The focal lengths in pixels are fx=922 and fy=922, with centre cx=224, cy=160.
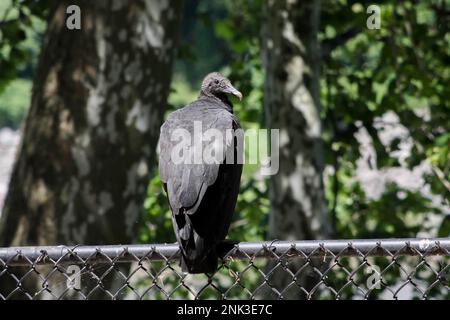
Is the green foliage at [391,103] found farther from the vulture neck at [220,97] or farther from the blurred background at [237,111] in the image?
the vulture neck at [220,97]

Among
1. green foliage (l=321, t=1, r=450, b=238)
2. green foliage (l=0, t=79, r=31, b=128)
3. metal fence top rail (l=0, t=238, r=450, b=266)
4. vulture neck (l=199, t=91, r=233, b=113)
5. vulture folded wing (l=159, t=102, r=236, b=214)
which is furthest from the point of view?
green foliage (l=0, t=79, r=31, b=128)

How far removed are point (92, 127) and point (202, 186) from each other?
1744 millimetres

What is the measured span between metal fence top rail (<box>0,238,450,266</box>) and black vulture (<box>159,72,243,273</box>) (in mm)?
223

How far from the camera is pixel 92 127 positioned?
495 cm

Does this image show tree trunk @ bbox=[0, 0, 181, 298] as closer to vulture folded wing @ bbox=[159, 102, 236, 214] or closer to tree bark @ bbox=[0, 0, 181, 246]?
tree bark @ bbox=[0, 0, 181, 246]

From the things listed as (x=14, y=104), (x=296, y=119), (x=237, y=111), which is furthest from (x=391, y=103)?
(x=14, y=104)

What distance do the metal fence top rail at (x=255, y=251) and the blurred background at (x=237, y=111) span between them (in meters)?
1.89

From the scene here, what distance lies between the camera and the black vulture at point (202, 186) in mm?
3219

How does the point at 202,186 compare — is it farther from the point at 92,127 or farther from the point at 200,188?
the point at 92,127

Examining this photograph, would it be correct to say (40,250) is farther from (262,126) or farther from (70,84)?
(262,126)

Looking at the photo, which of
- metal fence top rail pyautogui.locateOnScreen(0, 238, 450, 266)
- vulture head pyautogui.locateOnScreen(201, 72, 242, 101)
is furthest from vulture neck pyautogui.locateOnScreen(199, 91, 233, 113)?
metal fence top rail pyautogui.locateOnScreen(0, 238, 450, 266)

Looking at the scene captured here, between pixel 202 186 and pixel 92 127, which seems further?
pixel 92 127

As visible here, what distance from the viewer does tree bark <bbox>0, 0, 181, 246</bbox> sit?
4.83 metres
